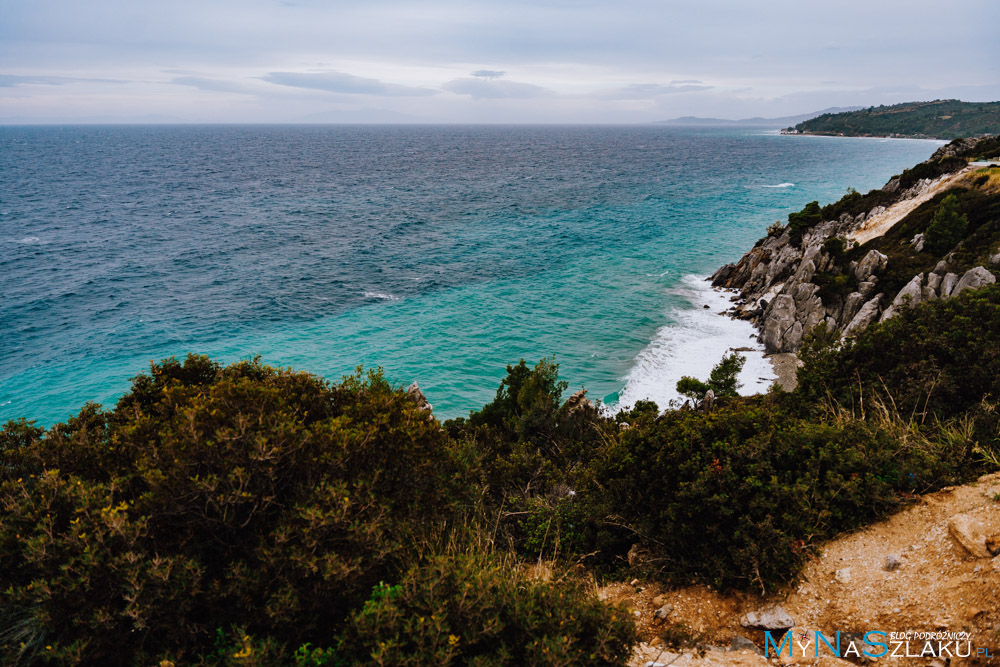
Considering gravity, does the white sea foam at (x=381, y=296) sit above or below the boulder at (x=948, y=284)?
below

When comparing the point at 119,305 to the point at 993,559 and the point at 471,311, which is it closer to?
the point at 471,311

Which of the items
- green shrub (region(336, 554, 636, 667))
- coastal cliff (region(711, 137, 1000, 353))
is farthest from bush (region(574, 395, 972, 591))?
coastal cliff (region(711, 137, 1000, 353))

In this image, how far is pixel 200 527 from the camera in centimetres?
511

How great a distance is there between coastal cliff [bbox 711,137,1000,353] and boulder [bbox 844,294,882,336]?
4 cm

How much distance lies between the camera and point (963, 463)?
25.2 feet

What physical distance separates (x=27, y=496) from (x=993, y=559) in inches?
407

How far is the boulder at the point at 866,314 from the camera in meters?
23.0

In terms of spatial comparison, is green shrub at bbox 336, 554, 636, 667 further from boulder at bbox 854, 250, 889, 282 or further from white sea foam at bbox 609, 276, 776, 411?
boulder at bbox 854, 250, 889, 282

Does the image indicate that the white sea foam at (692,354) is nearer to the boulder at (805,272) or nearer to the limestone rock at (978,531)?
the boulder at (805,272)

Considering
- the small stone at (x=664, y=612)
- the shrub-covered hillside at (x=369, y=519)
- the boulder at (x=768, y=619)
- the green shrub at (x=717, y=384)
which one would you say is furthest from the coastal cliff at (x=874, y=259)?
the small stone at (x=664, y=612)

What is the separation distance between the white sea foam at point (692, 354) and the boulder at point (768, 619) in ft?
51.8

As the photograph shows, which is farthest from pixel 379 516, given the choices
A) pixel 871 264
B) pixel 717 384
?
pixel 871 264

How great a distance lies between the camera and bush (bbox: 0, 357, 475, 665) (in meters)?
4.42

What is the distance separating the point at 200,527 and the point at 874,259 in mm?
31231
